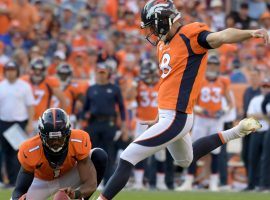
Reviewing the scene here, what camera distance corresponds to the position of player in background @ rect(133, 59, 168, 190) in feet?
42.1

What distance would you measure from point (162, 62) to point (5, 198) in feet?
8.84

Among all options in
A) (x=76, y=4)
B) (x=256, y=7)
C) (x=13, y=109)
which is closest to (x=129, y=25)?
(x=76, y=4)

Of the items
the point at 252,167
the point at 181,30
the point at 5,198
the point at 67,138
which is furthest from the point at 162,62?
the point at 252,167

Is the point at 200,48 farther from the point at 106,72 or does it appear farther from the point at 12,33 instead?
the point at 12,33

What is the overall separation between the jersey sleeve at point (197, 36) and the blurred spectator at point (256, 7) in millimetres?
10009

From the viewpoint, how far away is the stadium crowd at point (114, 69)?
41.0ft

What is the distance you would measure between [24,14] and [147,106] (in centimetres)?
435

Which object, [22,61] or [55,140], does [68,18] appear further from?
[55,140]

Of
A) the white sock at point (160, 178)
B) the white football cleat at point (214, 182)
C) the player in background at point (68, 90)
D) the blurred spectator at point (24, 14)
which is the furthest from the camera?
the blurred spectator at point (24, 14)

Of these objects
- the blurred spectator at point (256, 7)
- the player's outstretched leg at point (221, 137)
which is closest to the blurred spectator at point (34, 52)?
the blurred spectator at point (256, 7)

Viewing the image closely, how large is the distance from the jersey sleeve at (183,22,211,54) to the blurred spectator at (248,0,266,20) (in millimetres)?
10009

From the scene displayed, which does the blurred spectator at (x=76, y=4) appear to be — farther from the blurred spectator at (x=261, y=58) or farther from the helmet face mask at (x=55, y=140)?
the helmet face mask at (x=55, y=140)

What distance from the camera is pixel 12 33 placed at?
15.7m

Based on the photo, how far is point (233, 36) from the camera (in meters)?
7.11
